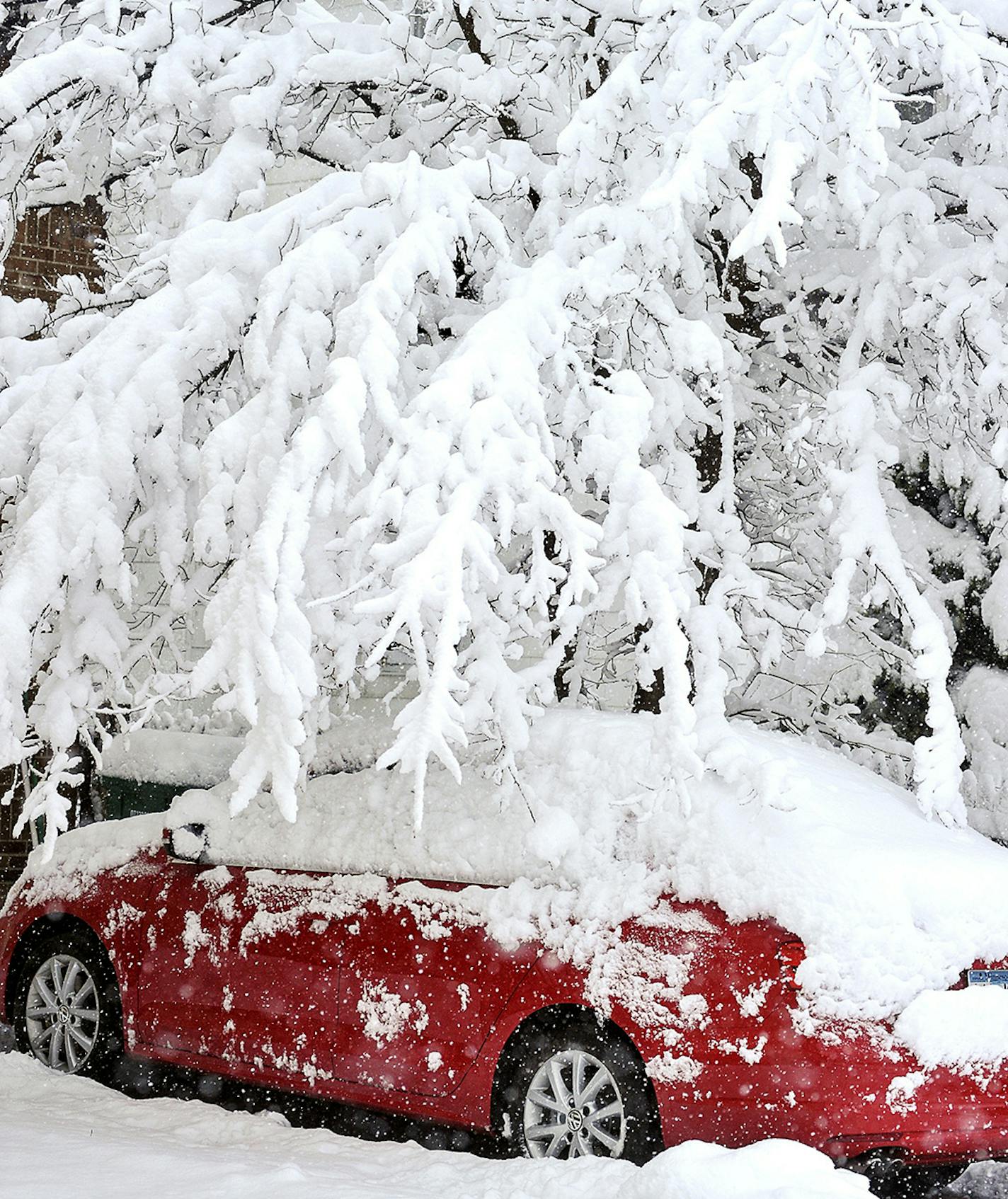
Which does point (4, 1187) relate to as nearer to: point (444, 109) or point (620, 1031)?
point (620, 1031)

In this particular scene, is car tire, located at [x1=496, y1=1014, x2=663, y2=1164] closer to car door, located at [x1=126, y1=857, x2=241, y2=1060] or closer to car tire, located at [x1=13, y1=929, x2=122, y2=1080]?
car door, located at [x1=126, y1=857, x2=241, y2=1060]

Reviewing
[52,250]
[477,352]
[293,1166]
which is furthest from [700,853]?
[52,250]

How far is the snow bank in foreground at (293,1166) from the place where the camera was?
3.66m

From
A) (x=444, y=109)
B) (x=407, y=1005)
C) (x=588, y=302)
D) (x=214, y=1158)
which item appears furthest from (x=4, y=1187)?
(x=444, y=109)

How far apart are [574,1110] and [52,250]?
8.38 metres

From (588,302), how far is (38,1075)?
4.33 meters

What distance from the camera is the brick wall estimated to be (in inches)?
428

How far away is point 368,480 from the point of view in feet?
16.1

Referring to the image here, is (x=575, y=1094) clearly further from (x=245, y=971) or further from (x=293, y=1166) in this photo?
(x=245, y=971)

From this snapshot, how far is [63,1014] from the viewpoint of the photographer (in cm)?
683

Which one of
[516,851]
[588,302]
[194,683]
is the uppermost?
[588,302]

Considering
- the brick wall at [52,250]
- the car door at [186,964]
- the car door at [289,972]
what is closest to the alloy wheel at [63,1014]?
the car door at [186,964]

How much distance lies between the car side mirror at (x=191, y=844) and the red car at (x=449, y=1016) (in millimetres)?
13

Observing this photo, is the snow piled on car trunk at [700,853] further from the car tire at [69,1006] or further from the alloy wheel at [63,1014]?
the alloy wheel at [63,1014]
